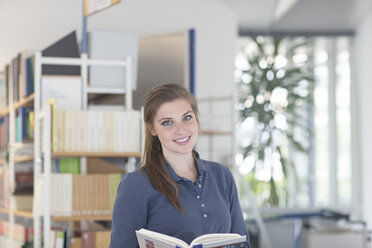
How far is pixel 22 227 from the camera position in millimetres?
4270

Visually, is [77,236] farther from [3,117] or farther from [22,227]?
[3,117]

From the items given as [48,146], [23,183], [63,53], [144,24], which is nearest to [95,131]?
[48,146]

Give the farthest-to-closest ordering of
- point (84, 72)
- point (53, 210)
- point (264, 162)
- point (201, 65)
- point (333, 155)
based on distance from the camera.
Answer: point (333, 155) → point (264, 162) → point (201, 65) → point (84, 72) → point (53, 210)

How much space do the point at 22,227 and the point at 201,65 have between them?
2.61m

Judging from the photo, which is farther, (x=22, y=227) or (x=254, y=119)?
(x=254, y=119)

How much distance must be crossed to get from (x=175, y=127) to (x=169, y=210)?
231 millimetres

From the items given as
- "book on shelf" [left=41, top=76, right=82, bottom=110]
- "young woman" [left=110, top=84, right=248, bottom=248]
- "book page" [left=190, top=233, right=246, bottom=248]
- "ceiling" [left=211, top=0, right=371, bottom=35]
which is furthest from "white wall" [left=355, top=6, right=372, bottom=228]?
"book page" [left=190, top=233, right=246, bottom=248]

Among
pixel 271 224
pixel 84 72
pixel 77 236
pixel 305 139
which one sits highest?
pixel 84 72

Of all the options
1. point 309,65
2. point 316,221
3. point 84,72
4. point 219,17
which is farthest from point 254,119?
point 84,72

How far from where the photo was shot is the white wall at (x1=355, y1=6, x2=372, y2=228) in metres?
6.93

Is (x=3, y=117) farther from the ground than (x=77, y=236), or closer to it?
farther from the ground

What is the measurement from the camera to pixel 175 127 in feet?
5.35

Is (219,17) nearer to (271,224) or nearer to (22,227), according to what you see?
(271,224)

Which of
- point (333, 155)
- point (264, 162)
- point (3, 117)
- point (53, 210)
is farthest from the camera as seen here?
point (333, 155)
